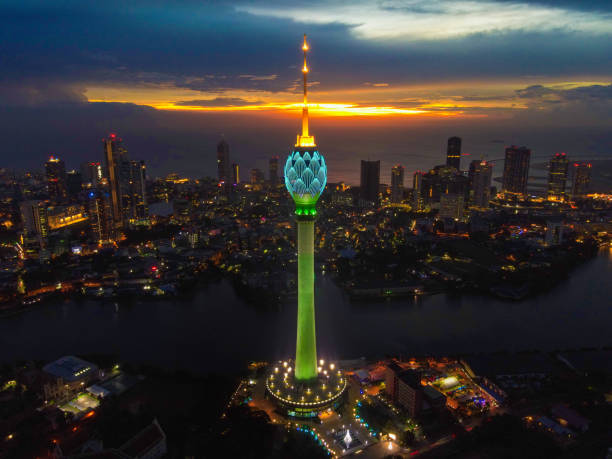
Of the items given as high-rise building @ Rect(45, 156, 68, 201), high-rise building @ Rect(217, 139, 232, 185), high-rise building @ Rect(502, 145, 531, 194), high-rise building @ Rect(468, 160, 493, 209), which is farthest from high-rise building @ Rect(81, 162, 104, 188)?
high-rise building @ Rect(502, 145, 531, 194)

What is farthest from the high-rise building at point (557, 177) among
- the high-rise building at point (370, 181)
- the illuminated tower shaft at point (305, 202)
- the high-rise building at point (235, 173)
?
the illuminated tower shaft at point (305, 202)

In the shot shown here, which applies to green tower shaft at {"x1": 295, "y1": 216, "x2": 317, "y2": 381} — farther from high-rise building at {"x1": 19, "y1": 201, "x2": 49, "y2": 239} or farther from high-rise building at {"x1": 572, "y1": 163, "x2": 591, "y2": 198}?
high-rise building at {"x1": 572, "y1": 163, "x2": 591, "y2": 198}

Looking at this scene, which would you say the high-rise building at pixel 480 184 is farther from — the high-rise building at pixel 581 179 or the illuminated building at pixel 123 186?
the illuminated building at pixel 123 186

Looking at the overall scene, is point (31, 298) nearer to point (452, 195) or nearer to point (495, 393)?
point (495, 393)

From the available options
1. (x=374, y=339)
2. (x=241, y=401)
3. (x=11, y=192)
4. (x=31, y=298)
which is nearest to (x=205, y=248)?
(x=31, y=298)

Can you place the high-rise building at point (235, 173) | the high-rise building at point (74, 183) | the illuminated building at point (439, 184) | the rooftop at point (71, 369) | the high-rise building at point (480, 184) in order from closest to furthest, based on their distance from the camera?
the rooftop at point (71, 369), the high-rise building at point (480, 184), the illuminated building at point (439, 184), the high-rise building at point (74, 183), the high-rise building at point (235, 173)
